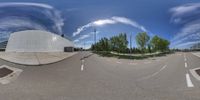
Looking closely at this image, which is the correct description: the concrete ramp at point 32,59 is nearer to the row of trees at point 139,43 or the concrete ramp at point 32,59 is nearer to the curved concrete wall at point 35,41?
the row of trees at point 139,43

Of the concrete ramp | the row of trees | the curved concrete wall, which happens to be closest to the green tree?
the row of trees

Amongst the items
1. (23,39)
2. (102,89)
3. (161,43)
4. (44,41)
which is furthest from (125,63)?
(23,39)

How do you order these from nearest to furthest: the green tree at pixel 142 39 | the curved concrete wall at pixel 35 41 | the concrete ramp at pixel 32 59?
the green tree at pixel 142 39 < the concrete ramp at pixel 32 59 < the curved concrete wall at pixel 35 41

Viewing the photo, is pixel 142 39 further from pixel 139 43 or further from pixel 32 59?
pixel 32 59

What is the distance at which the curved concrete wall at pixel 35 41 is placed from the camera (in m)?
49.6

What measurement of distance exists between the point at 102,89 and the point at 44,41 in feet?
149

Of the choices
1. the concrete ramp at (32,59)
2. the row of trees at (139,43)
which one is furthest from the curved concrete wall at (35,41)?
the row of trees at (139,43)

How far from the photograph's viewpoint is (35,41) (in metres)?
50.9

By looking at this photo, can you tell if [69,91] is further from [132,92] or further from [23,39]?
[23,39]

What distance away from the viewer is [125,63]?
1237 centimetres

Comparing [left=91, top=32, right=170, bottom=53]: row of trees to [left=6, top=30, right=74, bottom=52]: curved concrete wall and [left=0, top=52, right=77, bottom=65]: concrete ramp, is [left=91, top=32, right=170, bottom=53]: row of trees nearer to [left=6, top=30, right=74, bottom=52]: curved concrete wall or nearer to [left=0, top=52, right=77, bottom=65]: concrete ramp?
[left=0, top=52, right=77, bottom=65]: concrete ramp

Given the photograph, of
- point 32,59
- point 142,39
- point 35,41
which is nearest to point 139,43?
point 142,39

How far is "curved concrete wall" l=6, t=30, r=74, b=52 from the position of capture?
49594mm

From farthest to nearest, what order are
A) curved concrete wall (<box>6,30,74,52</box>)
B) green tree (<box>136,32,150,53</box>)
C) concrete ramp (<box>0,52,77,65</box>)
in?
curved concrete wall (<box>6,30,74,52</box>), concrete ramp (<box>0,52,77,65</box>), green tree (<box>136,32,150,53</box>)
